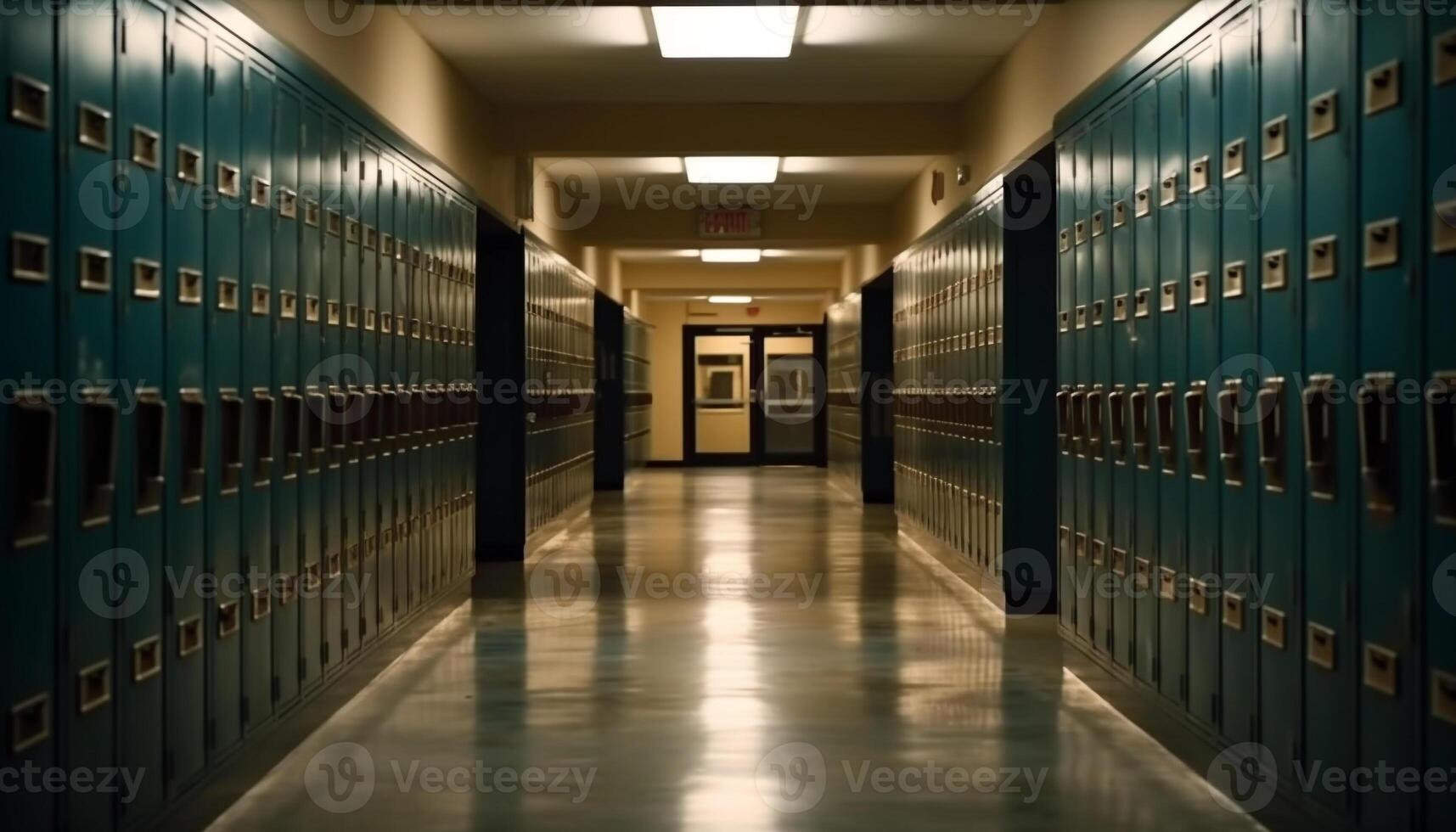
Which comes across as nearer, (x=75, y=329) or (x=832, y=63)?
(x=75, y=329)

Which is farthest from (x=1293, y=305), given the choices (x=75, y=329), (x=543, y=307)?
(x=543, y=307)

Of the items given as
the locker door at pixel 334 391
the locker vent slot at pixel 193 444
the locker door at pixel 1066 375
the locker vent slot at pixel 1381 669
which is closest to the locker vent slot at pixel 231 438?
the locker vent slot at pixel 193 444

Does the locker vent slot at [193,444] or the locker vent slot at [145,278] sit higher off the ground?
the locker vent slot at [145,278]

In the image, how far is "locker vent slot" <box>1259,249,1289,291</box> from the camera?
4.09 m

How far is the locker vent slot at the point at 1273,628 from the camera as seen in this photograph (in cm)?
415

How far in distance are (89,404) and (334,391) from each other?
2.39 m

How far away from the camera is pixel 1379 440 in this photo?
11.2 feet

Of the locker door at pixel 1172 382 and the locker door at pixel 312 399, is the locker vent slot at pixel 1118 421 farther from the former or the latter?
the locker door at pixel 312 399

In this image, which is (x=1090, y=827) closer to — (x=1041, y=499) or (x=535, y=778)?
(x=535, y=778)

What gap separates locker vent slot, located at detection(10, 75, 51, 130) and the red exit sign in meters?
12.2

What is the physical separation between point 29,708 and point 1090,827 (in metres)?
2.67

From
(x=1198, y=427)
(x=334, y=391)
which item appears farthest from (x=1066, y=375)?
(x=334, y=391)

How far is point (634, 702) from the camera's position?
6.07 metres

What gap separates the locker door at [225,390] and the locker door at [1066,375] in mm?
3555
